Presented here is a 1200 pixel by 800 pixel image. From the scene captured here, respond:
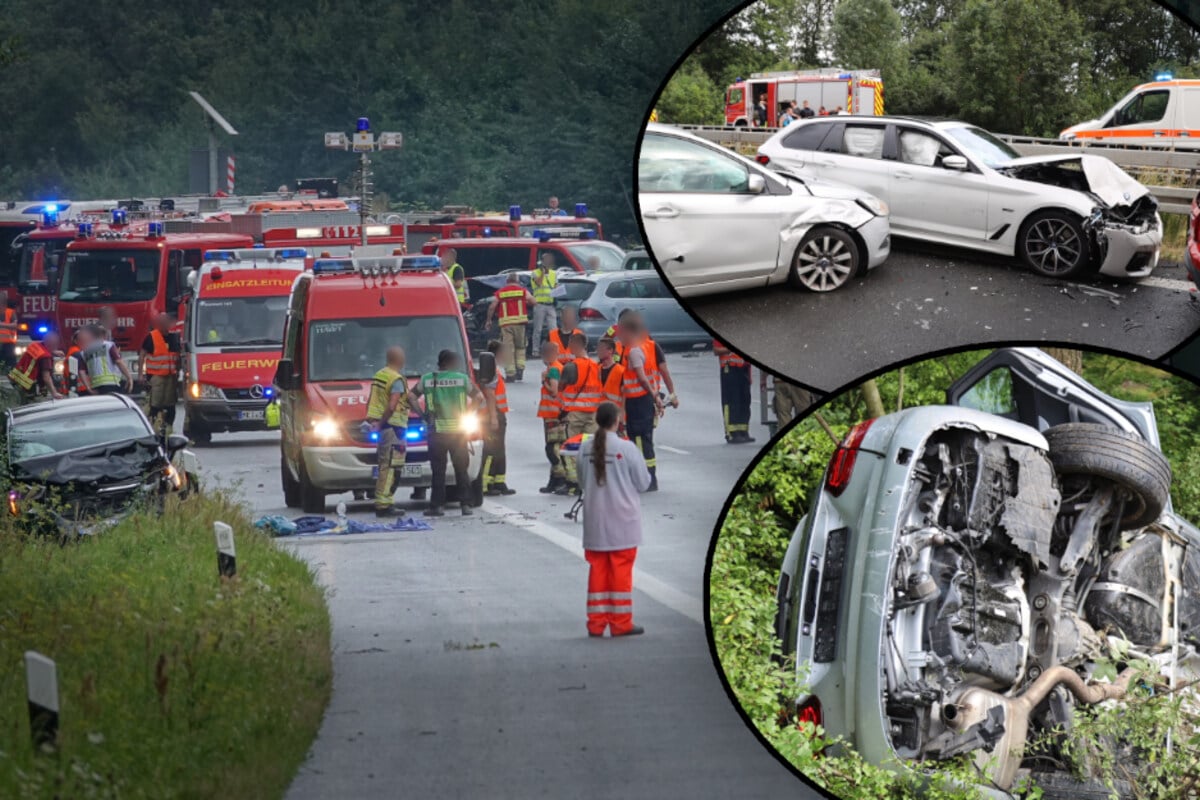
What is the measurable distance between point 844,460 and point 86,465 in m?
9.17

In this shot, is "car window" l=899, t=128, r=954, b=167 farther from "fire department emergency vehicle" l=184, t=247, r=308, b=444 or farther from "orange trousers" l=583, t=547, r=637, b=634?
"fire department emergency vehicle" l=184, t=247, r=308, b=444

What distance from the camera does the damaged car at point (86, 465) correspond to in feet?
38.3

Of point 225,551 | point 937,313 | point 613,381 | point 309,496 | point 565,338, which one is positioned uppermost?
point 937,313

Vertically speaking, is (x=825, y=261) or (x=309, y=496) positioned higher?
(x=825, y=261)

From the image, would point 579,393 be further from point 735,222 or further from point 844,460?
point 735,222

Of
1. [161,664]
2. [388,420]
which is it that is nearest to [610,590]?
[161,664]

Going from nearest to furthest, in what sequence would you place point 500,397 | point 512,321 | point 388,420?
point 388,420 < point 500,397 < point 512,321

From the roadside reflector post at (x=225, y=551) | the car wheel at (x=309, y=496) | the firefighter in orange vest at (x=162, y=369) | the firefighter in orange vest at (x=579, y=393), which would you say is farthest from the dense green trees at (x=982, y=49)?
the firefighter in orange vest at (x=162, y=369)

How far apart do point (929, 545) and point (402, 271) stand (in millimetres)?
11248

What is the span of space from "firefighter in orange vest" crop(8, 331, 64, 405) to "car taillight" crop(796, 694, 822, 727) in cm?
1117

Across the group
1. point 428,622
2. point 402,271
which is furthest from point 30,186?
point 428,622

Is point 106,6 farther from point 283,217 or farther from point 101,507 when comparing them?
point 101,507

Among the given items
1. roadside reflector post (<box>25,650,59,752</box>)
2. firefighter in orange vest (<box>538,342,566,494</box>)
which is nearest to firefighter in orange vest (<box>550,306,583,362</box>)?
firefighter in orange vest (<box>538,342,566,494</box>)

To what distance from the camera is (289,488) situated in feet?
46.0
